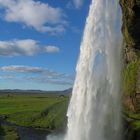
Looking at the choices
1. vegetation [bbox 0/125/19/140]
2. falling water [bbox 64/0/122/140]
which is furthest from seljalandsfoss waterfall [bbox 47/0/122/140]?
vegetation [bbox 0/125/19/140]

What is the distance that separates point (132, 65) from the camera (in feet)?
164

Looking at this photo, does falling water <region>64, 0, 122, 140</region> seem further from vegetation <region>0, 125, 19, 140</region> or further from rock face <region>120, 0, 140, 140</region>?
vegetation <region>0, 125, 19, 140</region>

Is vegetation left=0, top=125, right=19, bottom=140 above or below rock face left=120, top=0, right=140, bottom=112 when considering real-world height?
below

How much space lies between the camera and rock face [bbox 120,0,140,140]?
45750 mm

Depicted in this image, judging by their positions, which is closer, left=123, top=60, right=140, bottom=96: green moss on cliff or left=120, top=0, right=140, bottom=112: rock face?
left=120, top=0, right=140, bottom=112: rock face

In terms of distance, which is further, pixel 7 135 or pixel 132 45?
pixel 7 135

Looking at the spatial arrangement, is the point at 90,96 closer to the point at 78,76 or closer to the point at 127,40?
the point at 78,76

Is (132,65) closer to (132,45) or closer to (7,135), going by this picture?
(132,45)

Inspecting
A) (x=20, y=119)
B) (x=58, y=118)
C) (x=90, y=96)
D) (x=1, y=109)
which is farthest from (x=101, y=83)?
(x=1, y=109)

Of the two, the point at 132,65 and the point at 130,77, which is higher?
the point at 132,65

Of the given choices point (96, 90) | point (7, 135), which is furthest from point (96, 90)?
point (7, 135)

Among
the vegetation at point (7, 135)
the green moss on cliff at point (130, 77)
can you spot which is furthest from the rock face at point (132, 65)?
the vegetation at point (7, 135)

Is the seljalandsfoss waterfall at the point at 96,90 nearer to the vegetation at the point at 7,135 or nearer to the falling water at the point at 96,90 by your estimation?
the falling water at the point at 96,90

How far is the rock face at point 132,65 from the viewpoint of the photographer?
45.8m
